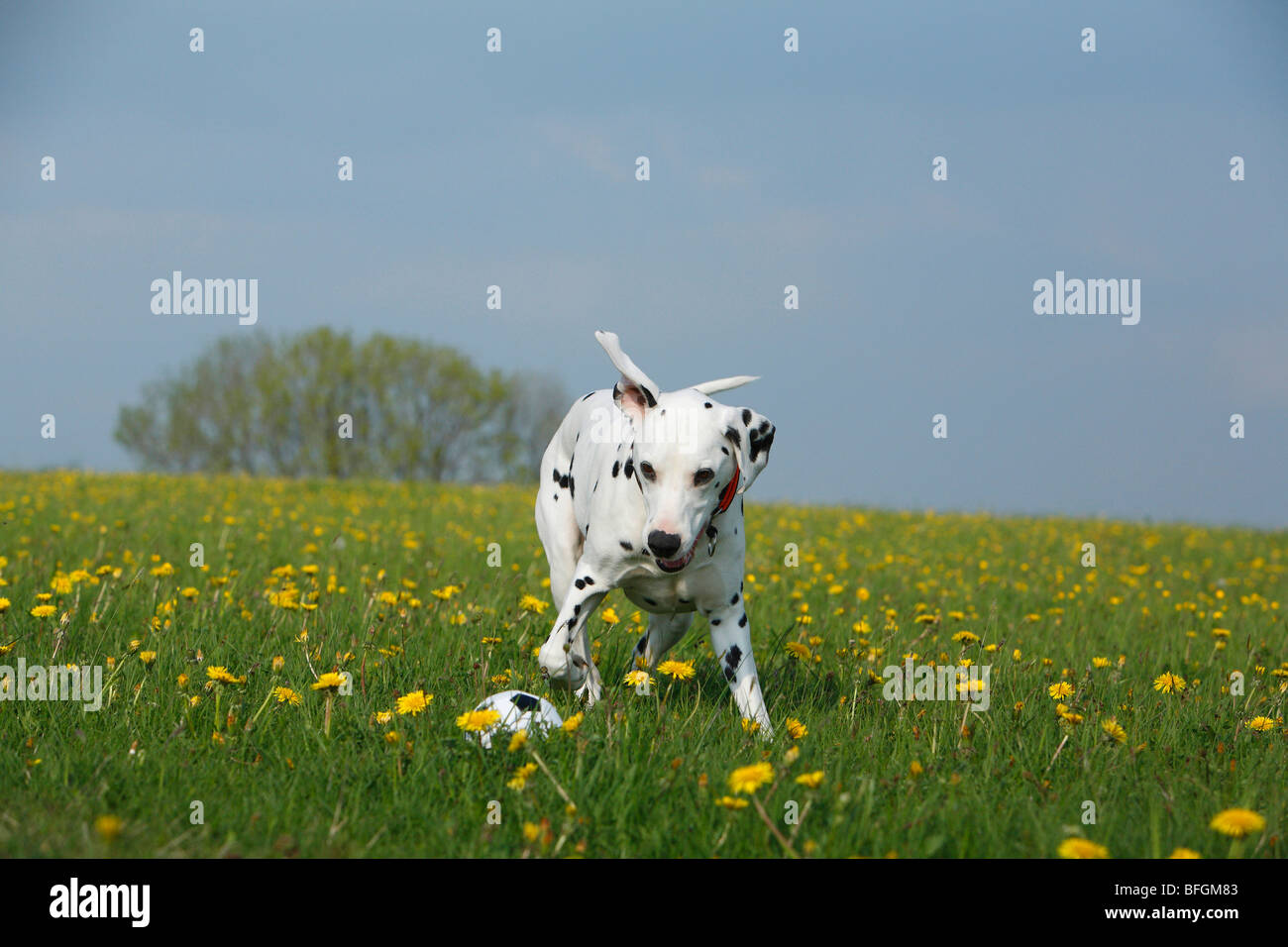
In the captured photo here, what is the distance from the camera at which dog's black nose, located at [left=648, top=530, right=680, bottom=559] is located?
471 cm

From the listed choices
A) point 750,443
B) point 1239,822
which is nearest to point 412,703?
point 750,443

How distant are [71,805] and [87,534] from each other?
9.02m

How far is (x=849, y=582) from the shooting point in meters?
11.0

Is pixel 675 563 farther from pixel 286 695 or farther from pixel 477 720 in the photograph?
pixel 286 695

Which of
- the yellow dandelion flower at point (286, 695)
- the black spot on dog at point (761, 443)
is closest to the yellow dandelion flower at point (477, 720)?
the yellow dandelion flower at point (286, 695)

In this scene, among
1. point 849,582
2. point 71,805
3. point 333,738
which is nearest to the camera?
point 71,805

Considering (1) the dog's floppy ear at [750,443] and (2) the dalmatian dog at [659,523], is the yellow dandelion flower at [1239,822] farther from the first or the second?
(1) the dog's floppy ear at [750,443]

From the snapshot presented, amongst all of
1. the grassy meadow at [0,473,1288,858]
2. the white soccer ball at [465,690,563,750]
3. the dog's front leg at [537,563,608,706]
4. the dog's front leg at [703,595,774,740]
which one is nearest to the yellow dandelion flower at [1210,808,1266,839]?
the grassy meadow at [0,473,1288,858]

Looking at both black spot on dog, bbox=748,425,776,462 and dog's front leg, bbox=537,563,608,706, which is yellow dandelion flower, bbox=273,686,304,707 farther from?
black spot on dog, bbox=748,425,776,462

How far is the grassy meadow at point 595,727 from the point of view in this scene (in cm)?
380

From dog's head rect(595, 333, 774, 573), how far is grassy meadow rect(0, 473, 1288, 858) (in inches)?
29.4
